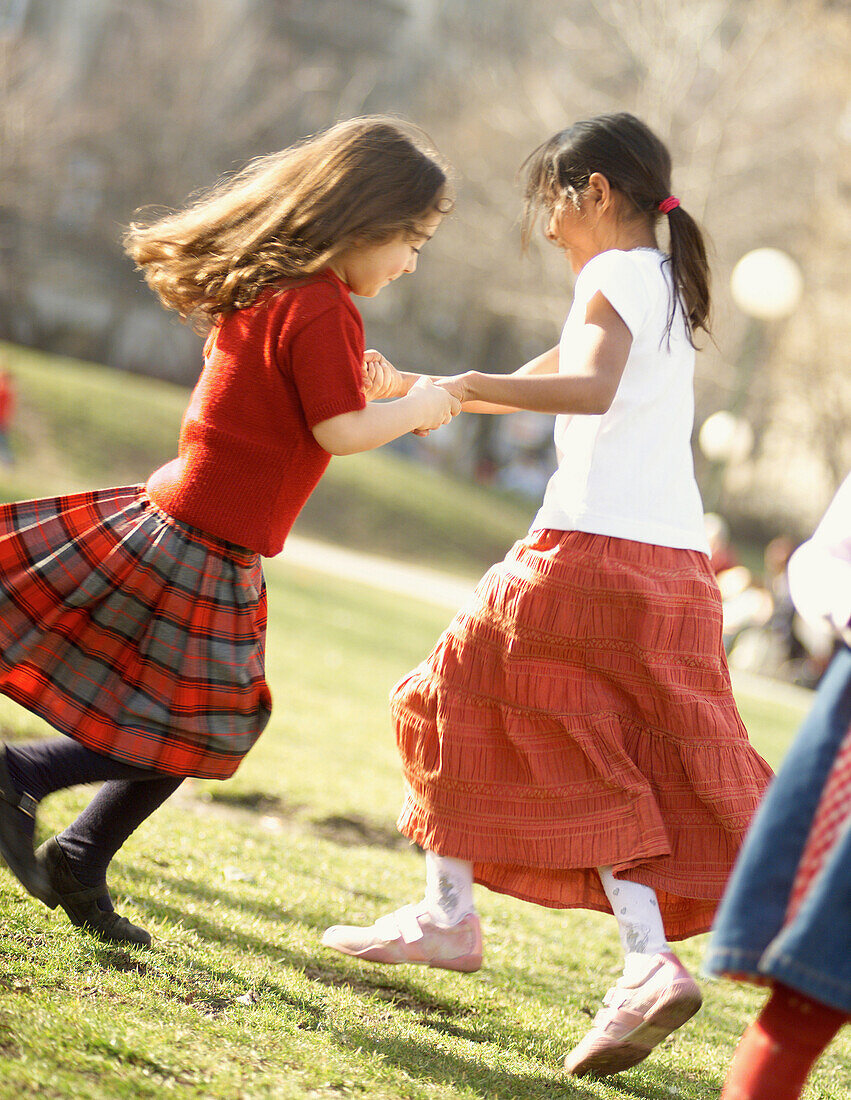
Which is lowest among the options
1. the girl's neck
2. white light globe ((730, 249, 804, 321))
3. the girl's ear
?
the girl's neck

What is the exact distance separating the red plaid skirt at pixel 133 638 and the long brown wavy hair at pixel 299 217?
0.52 meters

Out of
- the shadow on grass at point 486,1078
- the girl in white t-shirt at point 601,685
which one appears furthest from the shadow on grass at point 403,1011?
the girl in white t-shirt at point 601,685

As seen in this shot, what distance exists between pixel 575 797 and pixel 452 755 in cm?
28

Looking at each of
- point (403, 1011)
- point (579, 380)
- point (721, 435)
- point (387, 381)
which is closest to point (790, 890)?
point (579, 380)

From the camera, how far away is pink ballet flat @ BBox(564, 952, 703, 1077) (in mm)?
2223

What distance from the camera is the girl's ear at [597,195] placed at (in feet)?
8.62

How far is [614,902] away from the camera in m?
2.40

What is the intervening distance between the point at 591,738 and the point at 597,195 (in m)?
1.22

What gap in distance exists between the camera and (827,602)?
5.54 ft

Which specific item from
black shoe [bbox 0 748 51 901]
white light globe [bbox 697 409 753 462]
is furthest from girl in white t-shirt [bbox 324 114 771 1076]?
white light globe [bbox 697 409 753 462]

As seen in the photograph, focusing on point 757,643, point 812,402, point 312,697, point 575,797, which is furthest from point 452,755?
point 812,402

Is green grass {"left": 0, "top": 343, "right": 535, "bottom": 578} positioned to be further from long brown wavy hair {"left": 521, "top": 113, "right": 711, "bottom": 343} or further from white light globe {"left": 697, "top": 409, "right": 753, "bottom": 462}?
long brown wavy hair {"left": 521, "top": 113, "right": 711, "bottom": 343}

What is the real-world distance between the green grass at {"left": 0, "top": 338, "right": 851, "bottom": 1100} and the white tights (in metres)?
0.25

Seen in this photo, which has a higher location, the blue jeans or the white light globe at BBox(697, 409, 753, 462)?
the white light globe at BBox(697, 409, 753, 462)
